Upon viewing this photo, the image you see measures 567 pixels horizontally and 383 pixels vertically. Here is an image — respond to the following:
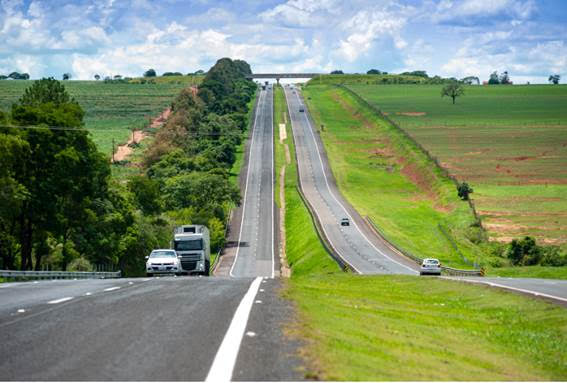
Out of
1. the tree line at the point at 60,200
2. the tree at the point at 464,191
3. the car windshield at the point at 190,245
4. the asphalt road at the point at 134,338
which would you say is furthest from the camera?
the tree at the point at 464,191

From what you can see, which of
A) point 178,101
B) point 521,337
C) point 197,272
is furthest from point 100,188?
point 178,101

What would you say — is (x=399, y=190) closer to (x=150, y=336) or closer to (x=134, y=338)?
(x=150, y=336)

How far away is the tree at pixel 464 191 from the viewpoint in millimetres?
116306

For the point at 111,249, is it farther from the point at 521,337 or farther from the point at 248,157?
the point at 248,157

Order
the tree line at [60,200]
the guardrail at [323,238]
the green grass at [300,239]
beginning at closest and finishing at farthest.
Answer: the tree line at [60,200] → the guardrail at [323,238] → the green grass at [300,239]

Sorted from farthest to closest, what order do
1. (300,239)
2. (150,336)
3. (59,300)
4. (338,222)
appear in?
(338,222) → (300,239) → (59,300) → (150,336)

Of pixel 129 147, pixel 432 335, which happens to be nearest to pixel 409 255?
pixel 432 335

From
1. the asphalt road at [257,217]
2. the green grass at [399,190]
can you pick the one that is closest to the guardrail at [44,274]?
the asphalt road at [257,217]

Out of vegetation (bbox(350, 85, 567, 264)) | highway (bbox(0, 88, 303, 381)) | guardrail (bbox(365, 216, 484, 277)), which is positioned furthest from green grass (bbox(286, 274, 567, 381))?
vegetation (bbox(350, 85, 567, 264))

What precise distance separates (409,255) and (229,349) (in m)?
74.9

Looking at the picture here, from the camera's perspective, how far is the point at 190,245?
183ft

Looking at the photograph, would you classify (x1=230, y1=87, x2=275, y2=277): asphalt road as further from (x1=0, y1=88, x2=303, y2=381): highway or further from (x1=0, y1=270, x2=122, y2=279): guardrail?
(x1=0, y1=88, x2=303, y2=381): highway

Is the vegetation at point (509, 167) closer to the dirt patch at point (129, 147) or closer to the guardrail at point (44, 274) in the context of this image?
the guardrail at point (44, 274)

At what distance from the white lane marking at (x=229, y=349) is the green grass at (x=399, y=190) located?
64.4 m
